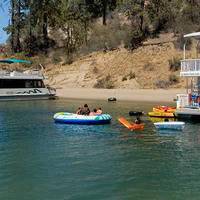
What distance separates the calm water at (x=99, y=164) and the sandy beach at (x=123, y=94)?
17323mm

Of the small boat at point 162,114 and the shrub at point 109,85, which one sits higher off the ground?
the shrub at point 109,85

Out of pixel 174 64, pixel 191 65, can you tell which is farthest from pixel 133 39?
pixel 191 65

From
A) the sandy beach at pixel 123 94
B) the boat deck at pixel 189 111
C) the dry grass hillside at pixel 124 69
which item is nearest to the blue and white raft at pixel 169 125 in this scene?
the boat deck at pixel 189 111

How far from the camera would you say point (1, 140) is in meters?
16.5

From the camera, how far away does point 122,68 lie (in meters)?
48.1

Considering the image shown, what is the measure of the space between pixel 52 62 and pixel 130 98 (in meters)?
22.3

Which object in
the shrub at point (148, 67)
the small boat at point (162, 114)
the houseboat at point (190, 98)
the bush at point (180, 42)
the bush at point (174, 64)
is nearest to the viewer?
the houseboat at point (190, 98)

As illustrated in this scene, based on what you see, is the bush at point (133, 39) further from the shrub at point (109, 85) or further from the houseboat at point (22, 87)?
the houseboat at point (22, 87)

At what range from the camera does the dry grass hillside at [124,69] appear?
43.8 meters

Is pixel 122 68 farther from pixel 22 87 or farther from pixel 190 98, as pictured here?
pixel 190 98

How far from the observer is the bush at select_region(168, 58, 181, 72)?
143ft

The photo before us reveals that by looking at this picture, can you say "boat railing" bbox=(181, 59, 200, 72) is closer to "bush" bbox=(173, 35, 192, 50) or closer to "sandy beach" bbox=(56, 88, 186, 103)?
"sandy beach" bbox=(56, 88, 186, 103)

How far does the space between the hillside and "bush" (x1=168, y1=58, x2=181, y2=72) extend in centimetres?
62

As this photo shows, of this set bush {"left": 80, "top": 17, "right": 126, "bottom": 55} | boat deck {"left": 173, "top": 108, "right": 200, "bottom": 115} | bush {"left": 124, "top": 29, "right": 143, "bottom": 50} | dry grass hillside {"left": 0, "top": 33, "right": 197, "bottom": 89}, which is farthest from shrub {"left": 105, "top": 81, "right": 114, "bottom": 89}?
boat deck {"left": 173, "top": 108, "right": 200, "bottom": 115}
